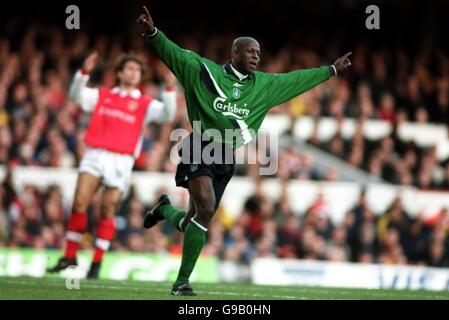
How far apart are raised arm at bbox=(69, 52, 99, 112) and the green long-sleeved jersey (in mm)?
2778

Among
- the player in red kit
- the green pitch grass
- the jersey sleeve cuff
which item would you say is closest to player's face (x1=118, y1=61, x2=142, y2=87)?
the player in red kit

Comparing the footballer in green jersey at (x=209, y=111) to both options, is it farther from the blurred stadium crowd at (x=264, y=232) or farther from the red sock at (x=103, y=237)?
the blurred stadium crowd at (x=264, y=232)

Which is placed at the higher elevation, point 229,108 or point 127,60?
point 127,60

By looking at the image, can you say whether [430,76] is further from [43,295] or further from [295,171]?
[43,295]

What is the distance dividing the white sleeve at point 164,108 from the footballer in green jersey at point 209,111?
2.56 metres

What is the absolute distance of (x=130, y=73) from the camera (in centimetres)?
1373

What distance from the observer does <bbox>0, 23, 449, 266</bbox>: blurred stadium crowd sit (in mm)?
19500

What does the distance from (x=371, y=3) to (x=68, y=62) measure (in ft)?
30.9

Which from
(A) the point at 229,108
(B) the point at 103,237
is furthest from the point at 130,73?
(A) the point at 229,108

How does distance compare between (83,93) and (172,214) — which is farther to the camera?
(83,93)

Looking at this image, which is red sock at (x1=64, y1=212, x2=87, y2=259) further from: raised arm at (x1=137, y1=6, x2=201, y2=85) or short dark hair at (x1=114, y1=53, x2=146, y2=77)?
raised arm at (x1=137, y1=6, x2=201, y2=85)

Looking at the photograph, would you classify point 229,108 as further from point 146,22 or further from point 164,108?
point 164,108

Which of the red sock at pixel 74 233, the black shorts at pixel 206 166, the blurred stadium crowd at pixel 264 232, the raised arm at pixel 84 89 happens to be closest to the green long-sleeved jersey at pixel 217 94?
the black shorts at pixel 206 166

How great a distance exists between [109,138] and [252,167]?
8388mm
